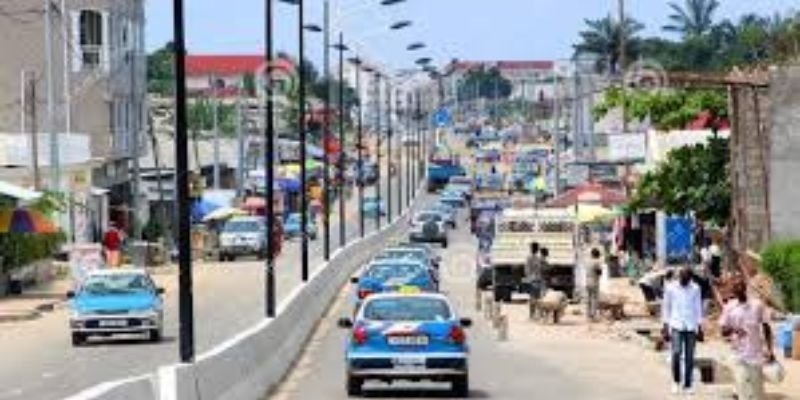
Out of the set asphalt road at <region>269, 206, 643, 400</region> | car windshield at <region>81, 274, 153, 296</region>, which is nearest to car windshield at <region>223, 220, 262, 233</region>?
asphalt road at <region>269, 206, 643, 400</region>

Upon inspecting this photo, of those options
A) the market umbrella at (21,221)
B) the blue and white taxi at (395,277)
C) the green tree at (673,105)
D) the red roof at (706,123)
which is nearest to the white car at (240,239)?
the red roof at (706,123)

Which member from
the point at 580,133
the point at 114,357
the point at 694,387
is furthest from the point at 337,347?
the point at 580,133

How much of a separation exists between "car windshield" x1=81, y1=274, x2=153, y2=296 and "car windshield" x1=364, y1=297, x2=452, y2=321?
44.9ft

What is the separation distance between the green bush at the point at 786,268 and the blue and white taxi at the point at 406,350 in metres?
13.4

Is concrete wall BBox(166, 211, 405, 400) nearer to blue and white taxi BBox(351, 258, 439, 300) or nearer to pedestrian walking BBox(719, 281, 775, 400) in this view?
blue and white taxi BBox(351, 258, 439, 300)

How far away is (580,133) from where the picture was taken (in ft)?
462

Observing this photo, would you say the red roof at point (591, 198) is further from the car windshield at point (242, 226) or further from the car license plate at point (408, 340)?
the car license plate at point (408, 340)

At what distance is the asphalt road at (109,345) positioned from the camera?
32.6m

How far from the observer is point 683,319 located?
2758 cm

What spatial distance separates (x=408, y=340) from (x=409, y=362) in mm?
290

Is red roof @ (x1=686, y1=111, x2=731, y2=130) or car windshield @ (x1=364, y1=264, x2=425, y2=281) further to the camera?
red roof @ (x1=686, y1=111, x2=731, y2=130)

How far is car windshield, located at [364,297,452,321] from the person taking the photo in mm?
28828

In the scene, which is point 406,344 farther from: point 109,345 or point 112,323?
point 109,345

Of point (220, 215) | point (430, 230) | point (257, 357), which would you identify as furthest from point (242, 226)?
point (257, 357)
